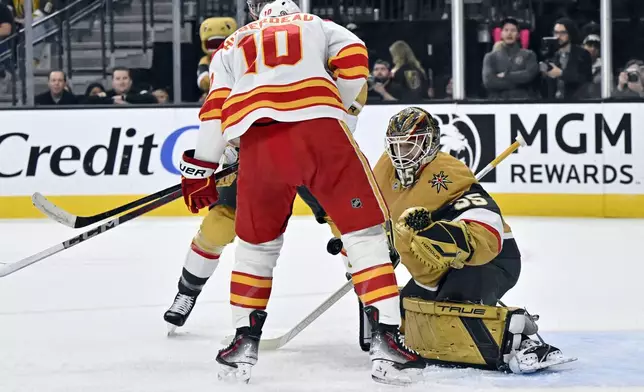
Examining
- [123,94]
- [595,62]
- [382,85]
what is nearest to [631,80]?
[595,62]

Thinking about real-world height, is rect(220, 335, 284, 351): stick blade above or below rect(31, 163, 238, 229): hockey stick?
below

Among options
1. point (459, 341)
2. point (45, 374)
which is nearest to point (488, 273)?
point (459, 341)

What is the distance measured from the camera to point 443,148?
7781 millimetres

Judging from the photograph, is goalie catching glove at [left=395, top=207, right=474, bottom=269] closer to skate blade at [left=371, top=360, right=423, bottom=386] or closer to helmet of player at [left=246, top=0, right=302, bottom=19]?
skate blade at [left=371, top=360, right=423, bottom=386]

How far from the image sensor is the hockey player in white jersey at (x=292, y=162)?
3182 mm

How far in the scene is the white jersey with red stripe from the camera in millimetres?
3217

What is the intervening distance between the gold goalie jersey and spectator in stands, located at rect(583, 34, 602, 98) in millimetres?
4506

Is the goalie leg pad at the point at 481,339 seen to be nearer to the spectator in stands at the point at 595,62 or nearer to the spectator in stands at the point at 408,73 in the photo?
the spectator in stands at the point at 595,62

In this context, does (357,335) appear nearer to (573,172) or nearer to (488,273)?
(488,273)

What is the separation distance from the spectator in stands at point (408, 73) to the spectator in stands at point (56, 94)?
2.23m

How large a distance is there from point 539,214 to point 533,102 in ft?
2.42

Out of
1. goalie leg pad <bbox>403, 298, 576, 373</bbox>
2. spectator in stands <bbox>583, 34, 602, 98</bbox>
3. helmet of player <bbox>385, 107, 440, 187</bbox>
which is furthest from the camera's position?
spectator in stands <bbox>583, 34, 602, 98</bbox>

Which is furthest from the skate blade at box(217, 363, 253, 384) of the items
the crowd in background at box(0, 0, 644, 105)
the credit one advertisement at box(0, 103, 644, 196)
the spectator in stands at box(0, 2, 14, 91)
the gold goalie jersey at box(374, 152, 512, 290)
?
the spectator in stands at box(0, 2, 14, 91)

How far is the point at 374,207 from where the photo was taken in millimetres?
3199
